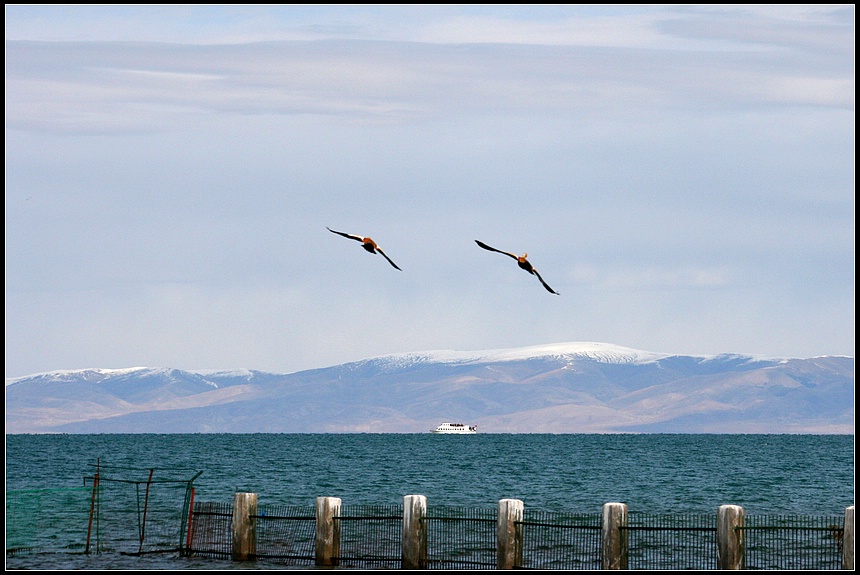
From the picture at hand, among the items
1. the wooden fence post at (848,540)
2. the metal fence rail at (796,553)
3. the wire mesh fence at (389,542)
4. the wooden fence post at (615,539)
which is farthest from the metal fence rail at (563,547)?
the wooden fence post at (848,540)

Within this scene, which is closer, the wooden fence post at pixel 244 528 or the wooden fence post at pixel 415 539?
the wooden fence post at pixel 415 539

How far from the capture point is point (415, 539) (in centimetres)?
3138

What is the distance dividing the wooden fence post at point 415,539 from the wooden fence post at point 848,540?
8.85 m

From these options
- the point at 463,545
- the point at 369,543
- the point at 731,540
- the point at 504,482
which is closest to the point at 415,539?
the point at 369,543

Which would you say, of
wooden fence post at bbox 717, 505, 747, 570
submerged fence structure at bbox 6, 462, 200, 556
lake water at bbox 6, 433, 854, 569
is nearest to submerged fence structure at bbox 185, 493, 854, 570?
wooden fence post at bbox 717, 505, 747, 570

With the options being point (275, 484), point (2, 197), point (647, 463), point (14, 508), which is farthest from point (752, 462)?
point (2, 197)

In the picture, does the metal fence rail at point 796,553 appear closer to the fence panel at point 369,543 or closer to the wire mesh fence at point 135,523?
the fence panel at point 369,543

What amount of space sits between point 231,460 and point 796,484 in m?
68.0

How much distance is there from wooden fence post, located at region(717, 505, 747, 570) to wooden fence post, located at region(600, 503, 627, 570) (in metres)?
2.02

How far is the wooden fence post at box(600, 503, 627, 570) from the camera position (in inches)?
1175

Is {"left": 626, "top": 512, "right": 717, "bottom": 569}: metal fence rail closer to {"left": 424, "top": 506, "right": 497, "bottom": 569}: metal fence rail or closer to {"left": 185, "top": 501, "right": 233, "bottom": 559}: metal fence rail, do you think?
{"left": 424, "top": 506, "right": 497, "bottom": 569}: metal fence rail

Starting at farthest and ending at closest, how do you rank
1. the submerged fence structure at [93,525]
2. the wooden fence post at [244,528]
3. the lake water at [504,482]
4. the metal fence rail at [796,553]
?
the lake water at [504,482]
the submerged fence structure at [93,525]
the metal fence rail at [796,553]
the wooden fence post at [244,528]

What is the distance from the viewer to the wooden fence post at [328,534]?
32.3 metres

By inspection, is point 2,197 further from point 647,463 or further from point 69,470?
point 647,463
